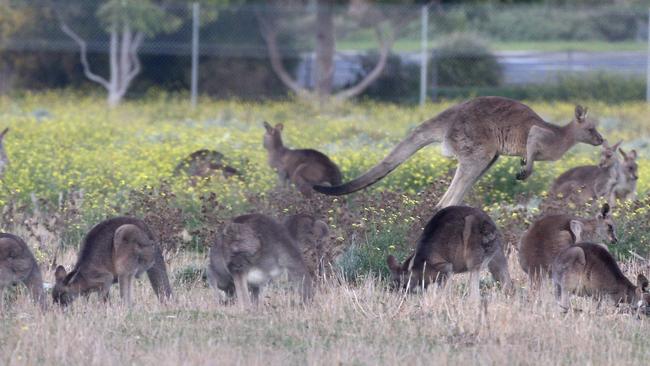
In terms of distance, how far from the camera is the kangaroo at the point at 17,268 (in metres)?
7.80

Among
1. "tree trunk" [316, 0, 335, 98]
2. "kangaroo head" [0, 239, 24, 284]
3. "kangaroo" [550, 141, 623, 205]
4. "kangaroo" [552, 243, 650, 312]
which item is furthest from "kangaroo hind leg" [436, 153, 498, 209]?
"tree trunk" [316, 0, 335, 98]

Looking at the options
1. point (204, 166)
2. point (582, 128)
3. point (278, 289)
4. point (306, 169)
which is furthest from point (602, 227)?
point (204, 166)

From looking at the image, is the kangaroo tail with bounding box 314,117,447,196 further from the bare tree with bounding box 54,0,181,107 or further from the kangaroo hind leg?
the bare tree with bounding box 54,0,181,107

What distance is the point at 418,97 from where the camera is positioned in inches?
1021

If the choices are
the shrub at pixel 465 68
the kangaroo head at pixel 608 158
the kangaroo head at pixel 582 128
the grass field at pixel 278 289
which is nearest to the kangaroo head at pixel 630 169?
the kangaroo head at pixel 608 158

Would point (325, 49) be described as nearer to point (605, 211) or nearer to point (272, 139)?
point (272, 139)

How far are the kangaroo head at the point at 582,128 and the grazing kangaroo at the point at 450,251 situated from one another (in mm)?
2651

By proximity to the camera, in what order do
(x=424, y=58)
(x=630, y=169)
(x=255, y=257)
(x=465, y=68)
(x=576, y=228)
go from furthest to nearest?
(x=465, y=68), (x=424, y=58), (x=630, y=169), (x=576, y=228), (x=255, y=257)

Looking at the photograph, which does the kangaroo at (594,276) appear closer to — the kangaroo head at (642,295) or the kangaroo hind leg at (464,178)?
the kangaroo head at (642,295)

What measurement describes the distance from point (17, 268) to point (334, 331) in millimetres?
2047

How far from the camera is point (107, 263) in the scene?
798 cm

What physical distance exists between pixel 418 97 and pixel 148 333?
19.1 metres

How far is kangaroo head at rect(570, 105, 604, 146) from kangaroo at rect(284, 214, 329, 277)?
8.96ft

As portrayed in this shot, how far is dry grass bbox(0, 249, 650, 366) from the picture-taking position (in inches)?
260
